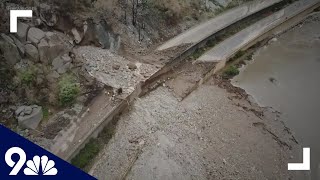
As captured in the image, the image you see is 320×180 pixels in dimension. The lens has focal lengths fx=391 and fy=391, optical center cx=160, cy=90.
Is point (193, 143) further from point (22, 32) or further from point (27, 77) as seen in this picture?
point (22, 32)

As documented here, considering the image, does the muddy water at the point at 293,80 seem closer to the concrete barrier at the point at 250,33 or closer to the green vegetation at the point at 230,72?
the green vegetation at the point at 230,72

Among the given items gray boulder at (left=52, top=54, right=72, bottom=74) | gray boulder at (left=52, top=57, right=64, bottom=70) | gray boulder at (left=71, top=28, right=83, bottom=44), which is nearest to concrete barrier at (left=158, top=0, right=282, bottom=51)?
gray boulder at (left=71, top=28, right=83, bottom=44)

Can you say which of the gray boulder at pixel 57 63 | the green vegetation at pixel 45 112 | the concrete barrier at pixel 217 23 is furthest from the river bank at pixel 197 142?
the concrete barrier at pixel 217 23

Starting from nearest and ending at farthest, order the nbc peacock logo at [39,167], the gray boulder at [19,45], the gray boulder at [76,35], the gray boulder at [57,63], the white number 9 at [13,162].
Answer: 1. the white number 9 at [13,162]
2. the nbc peacock logo at [39,167]
3. the gray boulder at [19,45]
4. the gray boulder at [57,63]
5. the gray boulder at [76,35]

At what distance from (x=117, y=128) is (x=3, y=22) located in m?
6.61

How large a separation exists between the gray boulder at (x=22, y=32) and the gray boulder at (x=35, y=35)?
17 centimetres

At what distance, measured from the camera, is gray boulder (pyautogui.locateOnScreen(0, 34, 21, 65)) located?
15992 millimetres

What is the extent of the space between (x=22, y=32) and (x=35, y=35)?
1.87 ft

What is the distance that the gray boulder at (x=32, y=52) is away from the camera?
16891 mm

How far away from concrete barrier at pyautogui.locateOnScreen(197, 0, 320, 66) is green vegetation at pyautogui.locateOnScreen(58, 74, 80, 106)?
8.00 m

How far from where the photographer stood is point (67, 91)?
16.4m

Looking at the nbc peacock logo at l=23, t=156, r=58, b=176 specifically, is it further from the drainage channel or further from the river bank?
the river bank

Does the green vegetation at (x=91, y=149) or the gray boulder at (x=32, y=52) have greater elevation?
the gray boulder at (x=32, y=52)

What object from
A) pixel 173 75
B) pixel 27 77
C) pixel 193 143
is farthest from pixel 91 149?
pixel 173 75
